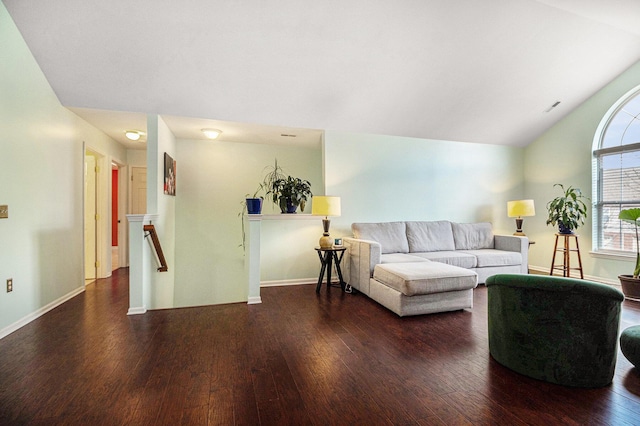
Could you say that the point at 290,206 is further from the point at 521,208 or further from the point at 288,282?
the point at 521,208

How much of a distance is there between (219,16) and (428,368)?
3.46 m

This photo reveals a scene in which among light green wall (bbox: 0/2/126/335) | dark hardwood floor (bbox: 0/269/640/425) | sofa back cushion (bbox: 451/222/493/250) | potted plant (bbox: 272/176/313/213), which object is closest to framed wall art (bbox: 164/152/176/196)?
light green wall (bbox: 0/2/126/335)

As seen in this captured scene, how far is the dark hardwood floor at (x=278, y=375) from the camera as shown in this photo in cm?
161

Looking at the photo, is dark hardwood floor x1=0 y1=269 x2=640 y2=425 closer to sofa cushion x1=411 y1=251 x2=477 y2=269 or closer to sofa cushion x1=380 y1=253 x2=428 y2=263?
sofa cushion x1=380 y1=253 x2=428 y2=263

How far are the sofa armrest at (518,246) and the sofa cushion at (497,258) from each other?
102 millimetres

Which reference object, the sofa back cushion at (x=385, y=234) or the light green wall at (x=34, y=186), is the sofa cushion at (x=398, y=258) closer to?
the sofa back cushion at (x=385, y=234)

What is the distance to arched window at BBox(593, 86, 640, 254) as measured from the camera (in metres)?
4.34

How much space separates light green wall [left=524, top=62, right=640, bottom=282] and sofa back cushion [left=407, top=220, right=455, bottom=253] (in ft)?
6.31

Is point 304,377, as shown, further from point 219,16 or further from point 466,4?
point 466,4

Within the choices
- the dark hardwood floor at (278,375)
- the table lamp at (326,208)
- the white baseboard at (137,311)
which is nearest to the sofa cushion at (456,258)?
the dark hardwood floor at (278,375)

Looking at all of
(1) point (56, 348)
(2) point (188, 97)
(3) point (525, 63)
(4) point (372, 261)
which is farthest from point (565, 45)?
(1) point (56, 348)

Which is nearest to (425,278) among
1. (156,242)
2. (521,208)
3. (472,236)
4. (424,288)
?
(424,288)

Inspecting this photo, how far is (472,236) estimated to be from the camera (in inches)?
192

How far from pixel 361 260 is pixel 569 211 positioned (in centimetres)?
359
